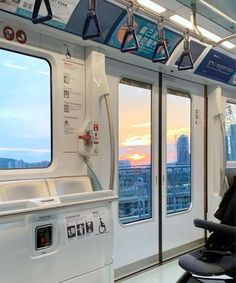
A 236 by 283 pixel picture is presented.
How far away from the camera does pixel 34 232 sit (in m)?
2.04

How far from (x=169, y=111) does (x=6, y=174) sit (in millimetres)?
2282

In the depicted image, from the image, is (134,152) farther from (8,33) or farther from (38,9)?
(38,9)

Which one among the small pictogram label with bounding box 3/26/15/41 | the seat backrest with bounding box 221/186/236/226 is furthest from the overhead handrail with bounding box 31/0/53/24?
the seat backrest with bounding box 221/186/236/226

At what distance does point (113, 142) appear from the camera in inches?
115

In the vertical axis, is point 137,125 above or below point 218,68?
below

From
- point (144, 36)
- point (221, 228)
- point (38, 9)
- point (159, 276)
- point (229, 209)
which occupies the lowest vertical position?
point (159, 276)

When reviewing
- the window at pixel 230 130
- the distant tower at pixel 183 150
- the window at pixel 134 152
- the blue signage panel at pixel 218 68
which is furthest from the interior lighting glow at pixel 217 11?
the window at pixel 230 130

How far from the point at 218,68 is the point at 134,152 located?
1629 mm

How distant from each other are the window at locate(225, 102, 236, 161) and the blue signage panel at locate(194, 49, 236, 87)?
1.56 feet

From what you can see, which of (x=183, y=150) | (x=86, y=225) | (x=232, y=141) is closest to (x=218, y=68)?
(x=183, y=150)

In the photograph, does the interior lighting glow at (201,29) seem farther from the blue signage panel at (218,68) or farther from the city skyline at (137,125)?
the city skyline at (137,125)

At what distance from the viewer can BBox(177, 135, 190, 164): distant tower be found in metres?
4.31

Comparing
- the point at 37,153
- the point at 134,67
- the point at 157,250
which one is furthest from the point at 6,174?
the point at 157,250

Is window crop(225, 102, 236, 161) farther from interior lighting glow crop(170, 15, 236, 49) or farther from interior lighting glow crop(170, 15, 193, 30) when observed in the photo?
interior lighting glow crop(170, 15, 193, 30)
